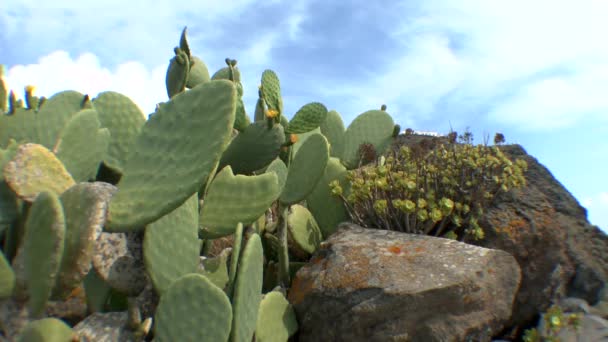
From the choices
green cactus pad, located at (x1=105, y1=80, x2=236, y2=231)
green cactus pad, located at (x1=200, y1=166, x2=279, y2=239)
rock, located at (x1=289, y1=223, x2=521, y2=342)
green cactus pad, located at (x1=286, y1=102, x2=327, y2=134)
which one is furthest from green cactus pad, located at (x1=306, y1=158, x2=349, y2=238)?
green cactus pad, located at (x1=105, y1=80, x2=236, y2=231)

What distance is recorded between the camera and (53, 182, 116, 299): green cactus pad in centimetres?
200

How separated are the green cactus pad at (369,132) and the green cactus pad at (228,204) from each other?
290cm

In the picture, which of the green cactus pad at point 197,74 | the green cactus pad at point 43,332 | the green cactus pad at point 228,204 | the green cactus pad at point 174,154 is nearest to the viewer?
the green cactus pad at point 43,332

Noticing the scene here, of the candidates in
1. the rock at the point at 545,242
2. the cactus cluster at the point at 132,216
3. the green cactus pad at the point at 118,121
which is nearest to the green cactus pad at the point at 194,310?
the cactus cluster at the point at 132,216

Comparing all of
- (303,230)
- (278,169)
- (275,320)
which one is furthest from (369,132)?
(275,320)

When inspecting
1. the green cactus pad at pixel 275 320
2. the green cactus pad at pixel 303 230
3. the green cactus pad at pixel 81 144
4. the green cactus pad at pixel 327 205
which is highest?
the green cactus pad at pixel 81 144

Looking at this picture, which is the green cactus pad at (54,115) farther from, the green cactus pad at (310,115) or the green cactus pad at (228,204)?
the green cactus pad at (310,115)

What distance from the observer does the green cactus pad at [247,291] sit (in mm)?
2285

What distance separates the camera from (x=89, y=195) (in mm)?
2053

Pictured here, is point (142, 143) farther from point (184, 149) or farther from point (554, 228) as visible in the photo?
point (554, 228)

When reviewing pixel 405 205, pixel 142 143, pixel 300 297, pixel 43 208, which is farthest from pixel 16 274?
pixel 405 205

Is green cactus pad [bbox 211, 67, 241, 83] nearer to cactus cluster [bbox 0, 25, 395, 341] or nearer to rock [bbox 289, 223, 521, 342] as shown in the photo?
cactus cluster [bbox 0, 25, 395, 341]

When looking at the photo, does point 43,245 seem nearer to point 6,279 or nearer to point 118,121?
point 6,279

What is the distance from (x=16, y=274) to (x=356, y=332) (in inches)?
73.5
